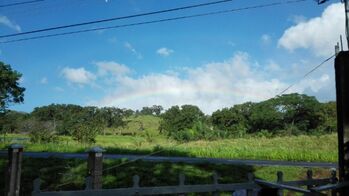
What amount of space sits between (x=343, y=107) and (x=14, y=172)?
286 inches

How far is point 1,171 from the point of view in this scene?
52.1 feet

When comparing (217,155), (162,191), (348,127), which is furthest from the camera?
(217,155)

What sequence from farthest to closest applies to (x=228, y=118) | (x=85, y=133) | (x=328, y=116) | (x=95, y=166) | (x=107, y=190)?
(x=228, y=118) → (x=328, y=116) → (x=85, y=133) → (x=95, y=166) → (x=107, y=190)

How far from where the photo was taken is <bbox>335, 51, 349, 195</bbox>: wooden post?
486cm

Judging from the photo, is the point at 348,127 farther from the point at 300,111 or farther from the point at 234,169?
the point at 300,111

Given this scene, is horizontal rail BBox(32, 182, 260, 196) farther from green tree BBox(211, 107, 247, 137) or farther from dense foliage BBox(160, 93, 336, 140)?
Result: green tree BBox(211, 107, 247, 137)

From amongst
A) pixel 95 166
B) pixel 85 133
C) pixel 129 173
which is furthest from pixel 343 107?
pixel 85 133

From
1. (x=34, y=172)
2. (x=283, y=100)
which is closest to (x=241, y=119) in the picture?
(x=283, y=100)

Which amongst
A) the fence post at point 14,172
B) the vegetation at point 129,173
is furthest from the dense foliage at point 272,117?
the fence post at point 14,172

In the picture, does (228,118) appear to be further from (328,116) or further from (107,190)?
(107,190)

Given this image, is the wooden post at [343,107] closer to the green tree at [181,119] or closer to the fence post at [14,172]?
the fence post at [14,172]

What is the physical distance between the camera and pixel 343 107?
16.1ft

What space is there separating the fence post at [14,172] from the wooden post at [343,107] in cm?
708

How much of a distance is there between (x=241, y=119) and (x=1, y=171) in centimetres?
6230
